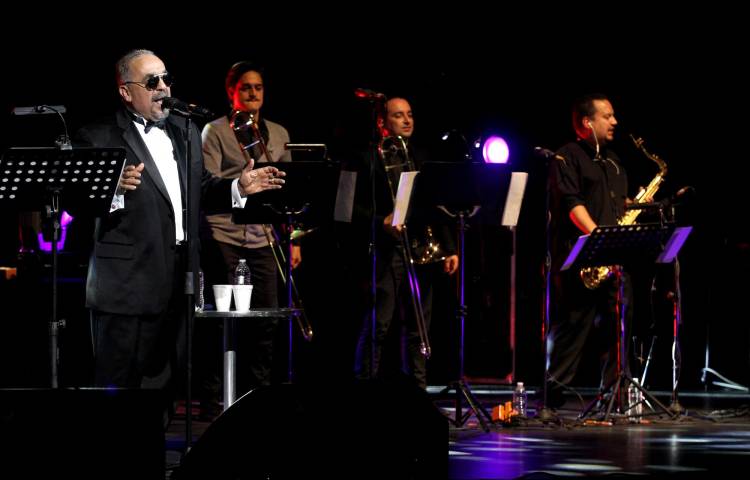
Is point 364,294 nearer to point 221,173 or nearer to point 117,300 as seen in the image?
point 221,173

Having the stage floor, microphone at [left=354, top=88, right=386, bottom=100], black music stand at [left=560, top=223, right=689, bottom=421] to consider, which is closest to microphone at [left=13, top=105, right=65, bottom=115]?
the stage floor

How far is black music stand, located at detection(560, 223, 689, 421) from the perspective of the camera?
6.17 meters

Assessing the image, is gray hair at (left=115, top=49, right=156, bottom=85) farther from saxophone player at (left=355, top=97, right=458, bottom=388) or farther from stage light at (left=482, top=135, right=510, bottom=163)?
stage light at (left=482, top=135, right=510, bottom=163)

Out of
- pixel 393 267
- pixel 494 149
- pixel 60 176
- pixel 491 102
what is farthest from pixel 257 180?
pixel 491 102

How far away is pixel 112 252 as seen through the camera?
452 centimetres

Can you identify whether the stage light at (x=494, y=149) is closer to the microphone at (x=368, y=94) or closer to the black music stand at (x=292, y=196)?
the microphone at (x=368, y=94)

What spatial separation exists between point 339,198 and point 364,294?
124cm

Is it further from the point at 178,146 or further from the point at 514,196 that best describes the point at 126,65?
the point at 514,196

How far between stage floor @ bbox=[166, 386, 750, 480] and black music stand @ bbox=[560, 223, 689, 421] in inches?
8.9

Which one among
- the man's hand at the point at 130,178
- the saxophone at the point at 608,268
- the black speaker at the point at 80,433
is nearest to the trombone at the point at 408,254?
the saxophone at the point at 608,268

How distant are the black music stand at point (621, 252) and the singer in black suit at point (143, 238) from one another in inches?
86.6

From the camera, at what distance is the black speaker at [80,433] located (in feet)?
8.20

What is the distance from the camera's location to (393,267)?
7008 millimetres

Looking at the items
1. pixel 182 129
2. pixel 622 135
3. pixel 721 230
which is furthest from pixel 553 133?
pixel 182 129
